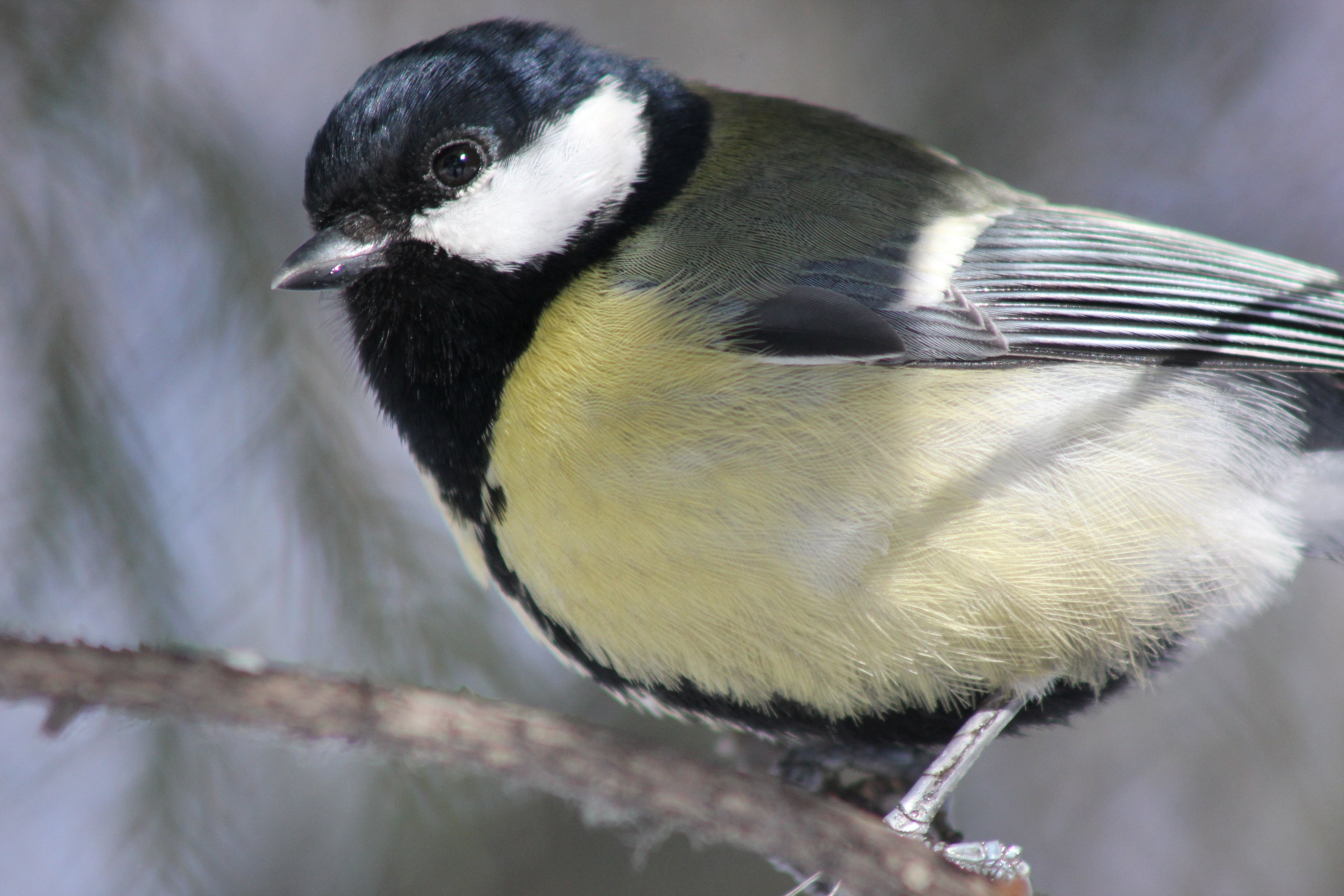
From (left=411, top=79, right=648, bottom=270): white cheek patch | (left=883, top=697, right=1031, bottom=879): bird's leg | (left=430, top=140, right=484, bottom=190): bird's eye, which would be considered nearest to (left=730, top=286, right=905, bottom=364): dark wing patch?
(left=411, top=79, right=648, bottom=270): white cheek patch

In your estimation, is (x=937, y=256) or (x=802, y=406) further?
(x=937, y=256)

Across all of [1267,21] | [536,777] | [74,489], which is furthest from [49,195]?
[1267,21]

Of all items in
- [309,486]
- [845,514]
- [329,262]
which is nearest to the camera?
[845,514]

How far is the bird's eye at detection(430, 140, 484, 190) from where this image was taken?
4.58ft

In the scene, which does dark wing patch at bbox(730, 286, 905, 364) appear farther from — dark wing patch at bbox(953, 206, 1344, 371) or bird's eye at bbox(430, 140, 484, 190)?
Answer: bird's eye at bbox(430, 140, 484, 190)

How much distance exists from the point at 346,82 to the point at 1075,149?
161 centimetres

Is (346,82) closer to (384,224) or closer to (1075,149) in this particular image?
(384,224)

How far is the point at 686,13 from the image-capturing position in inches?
97.2

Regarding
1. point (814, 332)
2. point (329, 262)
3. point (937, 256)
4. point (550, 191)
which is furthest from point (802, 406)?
point (329, 262)

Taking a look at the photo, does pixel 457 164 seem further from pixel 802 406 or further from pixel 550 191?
pixel 802 406

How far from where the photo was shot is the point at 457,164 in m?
1.41

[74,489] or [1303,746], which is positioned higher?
[74,489]

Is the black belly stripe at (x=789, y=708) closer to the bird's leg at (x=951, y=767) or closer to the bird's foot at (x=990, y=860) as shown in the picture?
the bird's leg at (x=951, y=767)

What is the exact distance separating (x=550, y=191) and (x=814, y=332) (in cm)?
41
